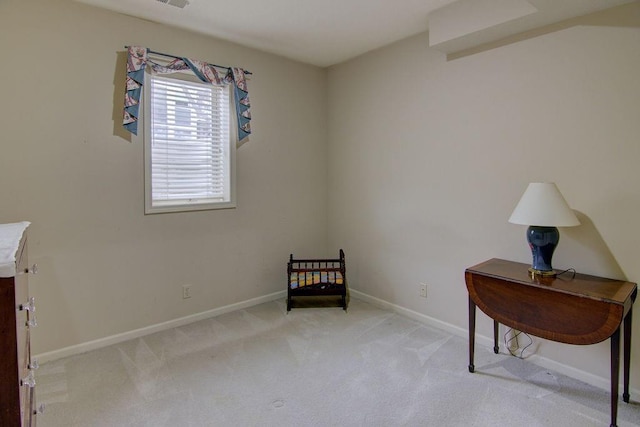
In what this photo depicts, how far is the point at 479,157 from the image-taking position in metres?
2.63

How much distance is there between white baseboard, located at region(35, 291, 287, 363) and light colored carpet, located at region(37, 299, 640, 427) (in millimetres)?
56

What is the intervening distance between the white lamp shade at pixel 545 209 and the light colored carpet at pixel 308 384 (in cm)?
99

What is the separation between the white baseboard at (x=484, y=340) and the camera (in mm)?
2145

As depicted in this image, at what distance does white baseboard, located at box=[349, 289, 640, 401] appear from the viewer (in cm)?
214

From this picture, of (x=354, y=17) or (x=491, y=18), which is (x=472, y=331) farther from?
(x=354, y=17)

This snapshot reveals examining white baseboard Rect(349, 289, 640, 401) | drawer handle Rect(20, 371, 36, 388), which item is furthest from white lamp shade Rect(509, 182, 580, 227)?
drawer handle Rect(20, 371, 36, 388)

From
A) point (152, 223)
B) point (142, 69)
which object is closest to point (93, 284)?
point (152, 223)

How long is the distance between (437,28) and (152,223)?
255 cm

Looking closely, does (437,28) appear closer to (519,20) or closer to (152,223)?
(519,20)

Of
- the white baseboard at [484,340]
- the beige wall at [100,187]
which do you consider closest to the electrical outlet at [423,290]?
the white baseboard at [484,340]

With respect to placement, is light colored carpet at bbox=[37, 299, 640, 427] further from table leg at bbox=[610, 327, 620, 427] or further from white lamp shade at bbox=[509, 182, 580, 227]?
white lamp shade at bbox=[509, 182, 580, 227]

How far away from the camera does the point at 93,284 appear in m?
2.57

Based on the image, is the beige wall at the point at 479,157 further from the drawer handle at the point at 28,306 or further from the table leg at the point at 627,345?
the drawer handle at the point at 28,306

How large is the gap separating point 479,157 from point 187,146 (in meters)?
2.28
